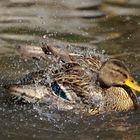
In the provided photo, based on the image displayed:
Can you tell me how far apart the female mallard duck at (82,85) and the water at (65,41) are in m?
0.21

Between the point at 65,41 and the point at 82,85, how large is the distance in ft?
9.67

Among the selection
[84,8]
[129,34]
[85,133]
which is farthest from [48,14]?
[85,133]

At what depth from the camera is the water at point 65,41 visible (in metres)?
9.82

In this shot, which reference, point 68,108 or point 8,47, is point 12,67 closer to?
point 8,47

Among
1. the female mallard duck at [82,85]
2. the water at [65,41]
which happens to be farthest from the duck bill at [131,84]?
the water at [65,41]

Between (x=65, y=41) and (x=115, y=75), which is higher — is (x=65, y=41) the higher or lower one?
the lower one

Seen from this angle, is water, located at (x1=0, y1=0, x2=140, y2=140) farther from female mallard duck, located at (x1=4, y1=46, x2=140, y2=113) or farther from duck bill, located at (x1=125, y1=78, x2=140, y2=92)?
duck bill, located at (x1=125, y1=78, x2=140, y2=92)

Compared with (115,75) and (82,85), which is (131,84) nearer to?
(115,75)

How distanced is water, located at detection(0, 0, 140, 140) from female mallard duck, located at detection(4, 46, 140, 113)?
212 mm

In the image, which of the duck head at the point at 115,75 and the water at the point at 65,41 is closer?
the water at the point at 65,41

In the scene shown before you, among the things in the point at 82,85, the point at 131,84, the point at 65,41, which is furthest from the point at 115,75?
the point at 65,41

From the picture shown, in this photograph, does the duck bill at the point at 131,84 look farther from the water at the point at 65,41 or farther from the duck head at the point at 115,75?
the water at the point at 65,41

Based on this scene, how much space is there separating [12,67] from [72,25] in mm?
2651

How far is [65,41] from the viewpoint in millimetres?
13547
